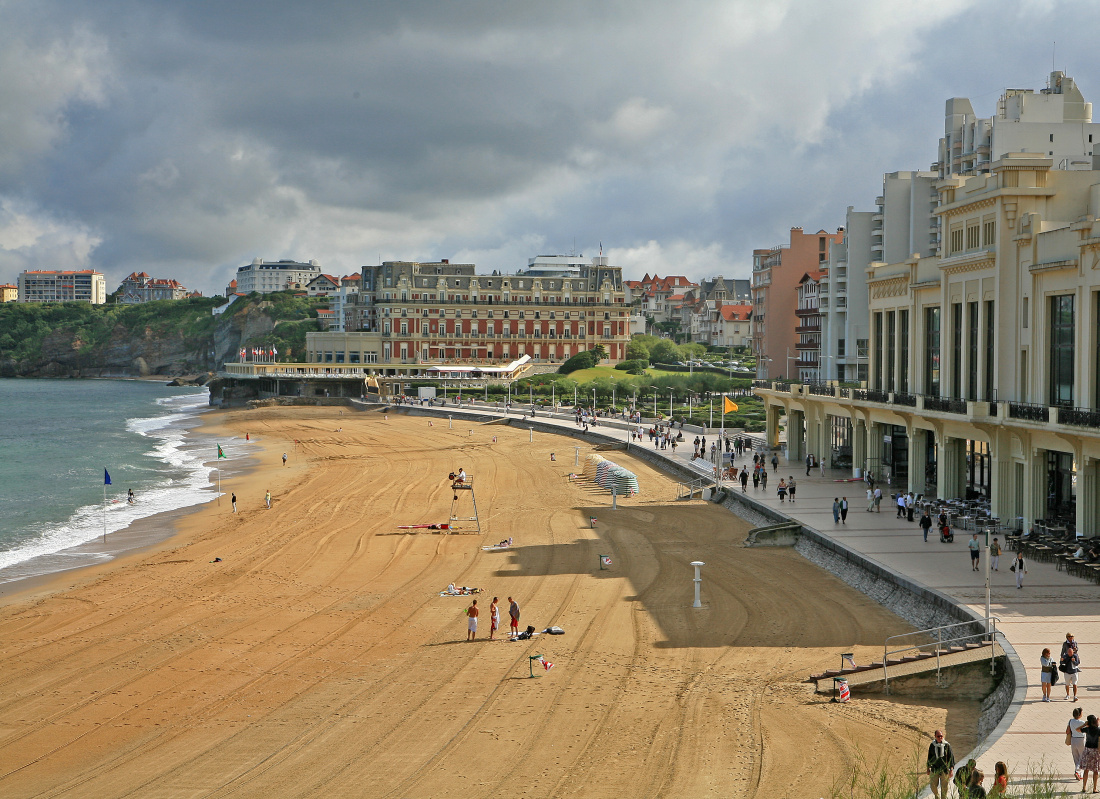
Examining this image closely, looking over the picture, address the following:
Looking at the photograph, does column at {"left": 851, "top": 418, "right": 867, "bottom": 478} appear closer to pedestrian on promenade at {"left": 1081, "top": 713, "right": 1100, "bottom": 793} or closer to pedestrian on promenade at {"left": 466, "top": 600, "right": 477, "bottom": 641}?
pedestrian on promenade at {"left": 466, "top": 600, "right": 477, "bottom": 641}

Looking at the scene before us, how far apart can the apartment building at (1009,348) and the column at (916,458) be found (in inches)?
2.1

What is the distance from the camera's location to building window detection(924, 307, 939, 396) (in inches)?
1419

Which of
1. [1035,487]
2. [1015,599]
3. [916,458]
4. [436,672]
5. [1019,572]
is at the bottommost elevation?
[436,672]

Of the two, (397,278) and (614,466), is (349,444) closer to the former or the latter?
(614,466)

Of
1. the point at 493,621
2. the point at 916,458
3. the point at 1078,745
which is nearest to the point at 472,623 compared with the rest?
the point at 493,621

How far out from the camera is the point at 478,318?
123500 millimetres

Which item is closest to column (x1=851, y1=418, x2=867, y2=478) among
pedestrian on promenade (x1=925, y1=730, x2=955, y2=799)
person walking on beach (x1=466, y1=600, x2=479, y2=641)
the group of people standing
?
the group of people standing

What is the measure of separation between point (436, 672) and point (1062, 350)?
19.9 metres

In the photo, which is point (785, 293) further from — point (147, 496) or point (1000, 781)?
point (1000, 781)

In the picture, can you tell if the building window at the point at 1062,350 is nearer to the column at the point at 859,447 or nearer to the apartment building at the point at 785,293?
the column at the point at 859,447

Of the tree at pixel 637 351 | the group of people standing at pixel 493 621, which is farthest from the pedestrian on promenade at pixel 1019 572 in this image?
the tree at pixel 637 351

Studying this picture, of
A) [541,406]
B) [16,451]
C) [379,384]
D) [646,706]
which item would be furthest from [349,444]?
[646,706]

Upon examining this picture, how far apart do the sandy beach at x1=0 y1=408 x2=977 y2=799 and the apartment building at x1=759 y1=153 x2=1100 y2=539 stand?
7.24 metres

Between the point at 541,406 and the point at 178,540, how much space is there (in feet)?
198
